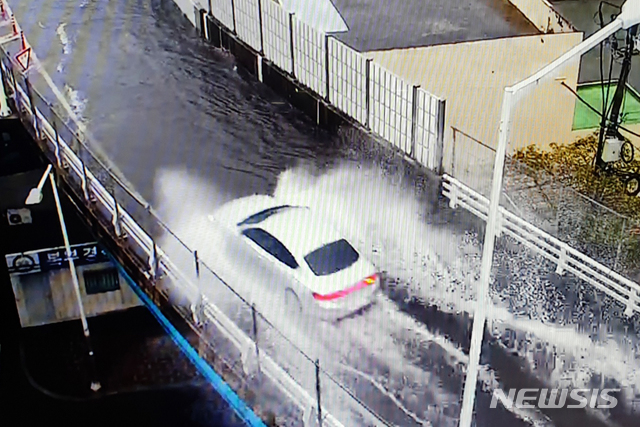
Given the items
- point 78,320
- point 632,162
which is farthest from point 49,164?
point 632,162

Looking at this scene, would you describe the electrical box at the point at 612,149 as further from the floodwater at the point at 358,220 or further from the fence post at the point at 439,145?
the floodwater at the point at 358,220

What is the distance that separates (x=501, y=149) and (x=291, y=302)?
138 inches

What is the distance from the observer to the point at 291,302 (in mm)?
7625

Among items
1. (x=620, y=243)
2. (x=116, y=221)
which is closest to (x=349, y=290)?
(x=116, y=221)

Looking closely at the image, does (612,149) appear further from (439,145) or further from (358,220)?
(358,220)

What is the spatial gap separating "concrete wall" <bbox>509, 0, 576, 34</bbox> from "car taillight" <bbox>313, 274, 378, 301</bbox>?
732 centimetres

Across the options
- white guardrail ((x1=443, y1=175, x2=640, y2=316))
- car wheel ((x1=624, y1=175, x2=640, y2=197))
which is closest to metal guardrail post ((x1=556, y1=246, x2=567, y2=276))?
white guardrail ((x1=443, y1=175, x2=640, y2=316))

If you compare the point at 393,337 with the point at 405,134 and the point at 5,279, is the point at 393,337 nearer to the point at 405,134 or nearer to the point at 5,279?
the point at 405,134

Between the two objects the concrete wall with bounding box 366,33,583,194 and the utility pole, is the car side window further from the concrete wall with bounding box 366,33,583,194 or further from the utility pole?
the utility pole

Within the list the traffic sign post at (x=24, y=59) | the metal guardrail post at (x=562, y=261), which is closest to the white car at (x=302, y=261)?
the metal guardrail post at (x=562, y=261)

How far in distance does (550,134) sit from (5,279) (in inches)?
398

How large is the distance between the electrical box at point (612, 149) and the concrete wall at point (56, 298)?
822 centimetres

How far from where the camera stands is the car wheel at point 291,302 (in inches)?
297

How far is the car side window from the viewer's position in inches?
319
